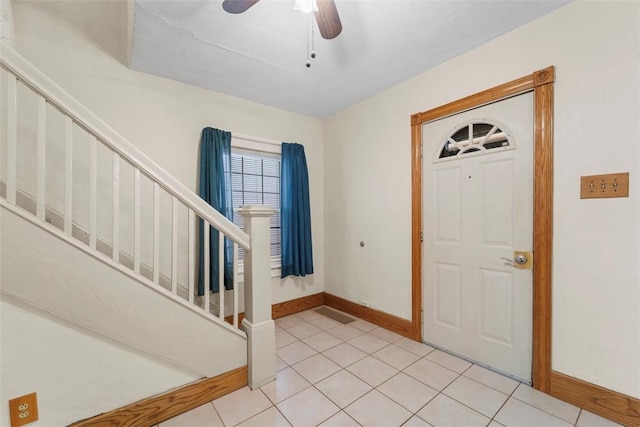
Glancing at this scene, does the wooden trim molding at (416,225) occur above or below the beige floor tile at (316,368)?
above

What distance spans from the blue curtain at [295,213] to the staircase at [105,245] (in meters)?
1.20

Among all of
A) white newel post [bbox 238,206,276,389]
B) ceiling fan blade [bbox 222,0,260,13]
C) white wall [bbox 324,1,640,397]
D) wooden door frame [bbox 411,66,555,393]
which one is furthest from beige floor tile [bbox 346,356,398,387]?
ceiling fan blade [bbox 222,0,260,13]

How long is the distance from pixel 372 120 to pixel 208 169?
186cm

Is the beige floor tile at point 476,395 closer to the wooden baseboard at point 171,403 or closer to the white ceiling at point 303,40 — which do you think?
the wooden baseboard at point 171,403

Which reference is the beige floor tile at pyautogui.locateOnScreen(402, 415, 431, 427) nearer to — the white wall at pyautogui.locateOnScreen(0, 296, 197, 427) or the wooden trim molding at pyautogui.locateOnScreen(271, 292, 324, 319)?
the white wall at pyautogui.locateOnScreen(0, 296, 197, 427)

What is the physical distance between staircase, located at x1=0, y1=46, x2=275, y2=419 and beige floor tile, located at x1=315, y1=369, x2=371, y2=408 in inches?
16.6

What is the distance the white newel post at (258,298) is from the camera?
1.87 metres

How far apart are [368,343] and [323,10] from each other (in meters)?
2.62

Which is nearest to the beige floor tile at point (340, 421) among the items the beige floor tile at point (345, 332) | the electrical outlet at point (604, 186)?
the beige floor tile at point (345, 332)

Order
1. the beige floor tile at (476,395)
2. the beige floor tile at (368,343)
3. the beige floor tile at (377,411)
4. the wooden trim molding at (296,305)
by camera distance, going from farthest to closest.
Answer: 1. the wooden trim molding at (296,305)
2. the beige floor tile at (368,343)
3. the beige floor tile at (476,395)
4. the beige floor tile at (377,411)

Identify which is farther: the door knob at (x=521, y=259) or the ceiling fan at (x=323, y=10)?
the door knob at (x=521, y=259)

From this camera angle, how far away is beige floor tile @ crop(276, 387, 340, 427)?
1558 millimetres

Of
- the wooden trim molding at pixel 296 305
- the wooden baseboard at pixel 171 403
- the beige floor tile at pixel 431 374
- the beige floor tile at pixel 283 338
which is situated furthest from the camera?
the wooden trim molding at pixel 296 305

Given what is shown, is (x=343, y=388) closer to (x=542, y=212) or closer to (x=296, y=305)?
(x=296, y=305)
